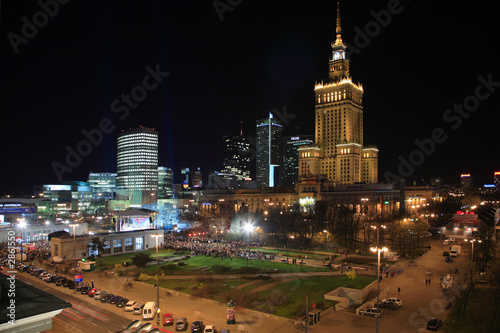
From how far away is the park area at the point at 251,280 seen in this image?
2591 centimetres

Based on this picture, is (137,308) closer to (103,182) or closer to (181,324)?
(181,324)

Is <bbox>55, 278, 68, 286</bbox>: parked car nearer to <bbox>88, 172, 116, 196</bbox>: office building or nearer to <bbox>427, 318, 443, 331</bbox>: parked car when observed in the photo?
<bbox>427, 318, 443, 331</bbox>: parked car

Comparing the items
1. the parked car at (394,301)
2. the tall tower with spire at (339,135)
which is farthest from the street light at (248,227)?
the tall tower with spire at (339,135)

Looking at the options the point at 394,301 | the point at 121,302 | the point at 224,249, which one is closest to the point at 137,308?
the point at 121,302


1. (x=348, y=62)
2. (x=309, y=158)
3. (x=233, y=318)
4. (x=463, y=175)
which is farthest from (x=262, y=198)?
(x=463, y=175)

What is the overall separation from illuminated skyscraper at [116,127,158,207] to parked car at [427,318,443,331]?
454 feet

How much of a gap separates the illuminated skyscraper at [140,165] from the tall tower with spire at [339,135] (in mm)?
70571

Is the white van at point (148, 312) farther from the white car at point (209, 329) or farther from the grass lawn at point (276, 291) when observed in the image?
the grass lawn at point (276, 291)

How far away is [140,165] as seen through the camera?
488 feet

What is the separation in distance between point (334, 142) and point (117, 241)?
83282 mm

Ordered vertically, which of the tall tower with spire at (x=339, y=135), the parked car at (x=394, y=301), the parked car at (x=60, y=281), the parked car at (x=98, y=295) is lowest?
the parked car at (x=60, y=281)

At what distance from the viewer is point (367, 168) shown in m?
115

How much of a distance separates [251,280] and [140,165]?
4968 inches

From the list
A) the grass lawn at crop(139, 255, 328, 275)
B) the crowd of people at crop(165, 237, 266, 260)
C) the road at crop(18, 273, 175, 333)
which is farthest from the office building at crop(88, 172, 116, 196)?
the road at crop(18, 273, 175, 333)
